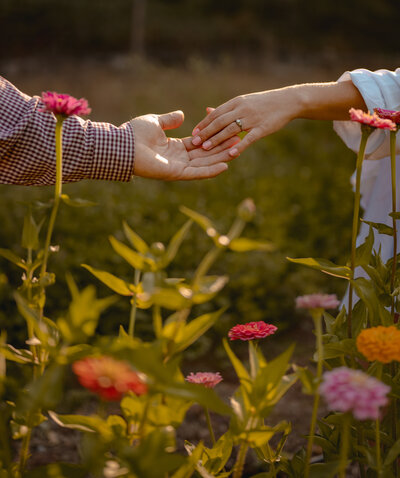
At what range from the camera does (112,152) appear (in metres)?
1.19

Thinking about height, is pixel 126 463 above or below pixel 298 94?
below

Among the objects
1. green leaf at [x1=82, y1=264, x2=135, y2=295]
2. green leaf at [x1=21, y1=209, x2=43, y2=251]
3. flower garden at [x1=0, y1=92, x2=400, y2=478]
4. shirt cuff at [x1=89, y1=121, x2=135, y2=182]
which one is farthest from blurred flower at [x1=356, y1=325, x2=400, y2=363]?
shirt cuff at [x1=89, y1=121, x2=135, y2=182]

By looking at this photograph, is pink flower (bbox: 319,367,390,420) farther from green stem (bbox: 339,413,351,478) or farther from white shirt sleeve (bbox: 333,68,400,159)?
white shirt sleeve (bbox: 333,68,400,159)

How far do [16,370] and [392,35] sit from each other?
8.60m

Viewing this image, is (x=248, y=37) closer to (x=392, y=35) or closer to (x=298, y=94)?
(x=392, y=35)

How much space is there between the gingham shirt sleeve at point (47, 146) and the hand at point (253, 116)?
30 centimetres

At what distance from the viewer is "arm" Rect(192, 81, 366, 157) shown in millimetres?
1381

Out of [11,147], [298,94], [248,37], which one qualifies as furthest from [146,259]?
[248,37]

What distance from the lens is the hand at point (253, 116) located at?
1398 millimetres

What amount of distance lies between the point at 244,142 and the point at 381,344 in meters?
0.80

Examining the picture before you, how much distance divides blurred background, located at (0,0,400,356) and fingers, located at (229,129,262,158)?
66 centimetres

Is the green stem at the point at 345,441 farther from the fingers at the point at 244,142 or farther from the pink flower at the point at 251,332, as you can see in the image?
the fingers at the point at 244,142

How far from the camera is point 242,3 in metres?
9.20

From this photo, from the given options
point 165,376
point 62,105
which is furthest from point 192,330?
point 62,105
